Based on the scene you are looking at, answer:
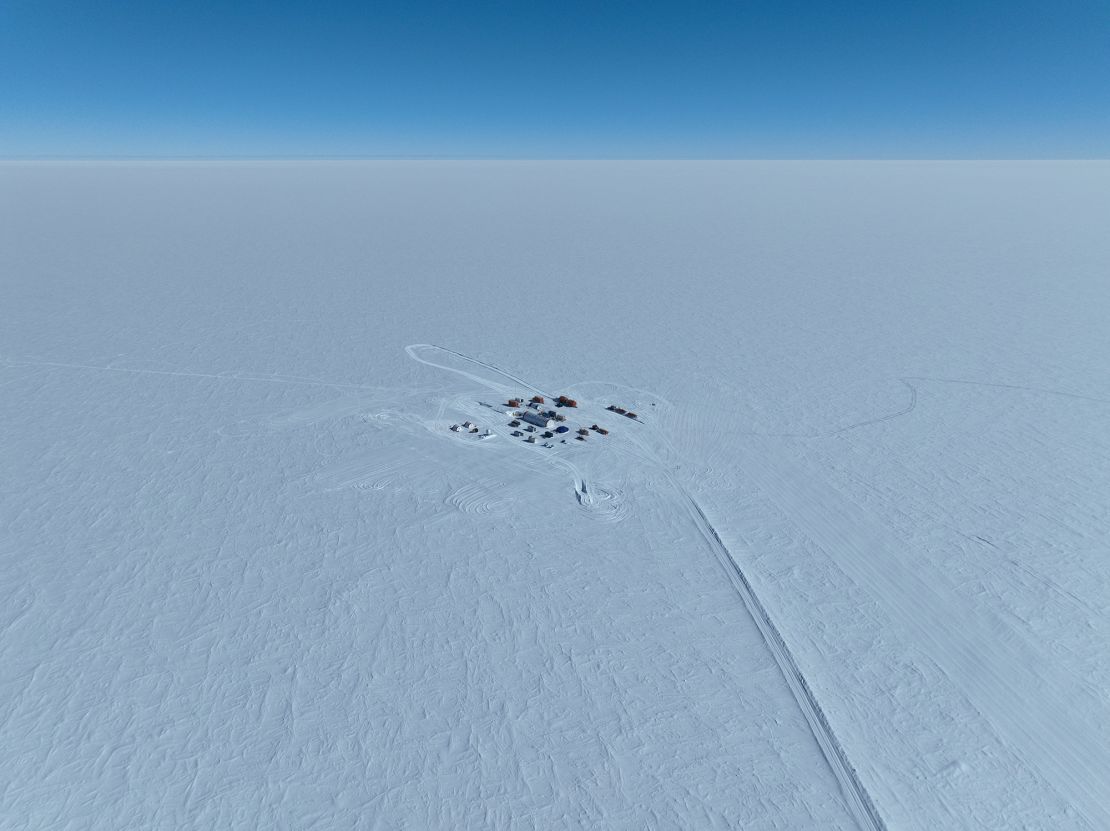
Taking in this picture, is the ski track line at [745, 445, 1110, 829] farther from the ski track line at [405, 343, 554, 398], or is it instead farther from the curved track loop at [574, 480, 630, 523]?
the ski track line at [405, 343, 554, 398]

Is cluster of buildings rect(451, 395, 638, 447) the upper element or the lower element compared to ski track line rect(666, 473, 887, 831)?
lower

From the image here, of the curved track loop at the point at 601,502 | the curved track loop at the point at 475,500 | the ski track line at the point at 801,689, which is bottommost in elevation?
the curved track loop at the point at 601,502

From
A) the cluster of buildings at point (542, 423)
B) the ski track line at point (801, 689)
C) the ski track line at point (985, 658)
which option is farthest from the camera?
the cluster of buildings at point (542, 423)

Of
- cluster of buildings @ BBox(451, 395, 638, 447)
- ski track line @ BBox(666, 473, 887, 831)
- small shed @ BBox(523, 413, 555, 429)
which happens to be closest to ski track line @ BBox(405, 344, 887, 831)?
ski track line @ BBox(666, 473, 887, 831)

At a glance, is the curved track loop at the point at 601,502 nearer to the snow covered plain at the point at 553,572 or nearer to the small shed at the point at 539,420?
the snow covered plain at the point at 553,572

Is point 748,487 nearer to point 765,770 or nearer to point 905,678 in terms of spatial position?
point 905,678

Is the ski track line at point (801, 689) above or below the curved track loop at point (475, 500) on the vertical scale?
above

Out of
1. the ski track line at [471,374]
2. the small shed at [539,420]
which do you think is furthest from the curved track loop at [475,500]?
the ski track line at [471,374]
